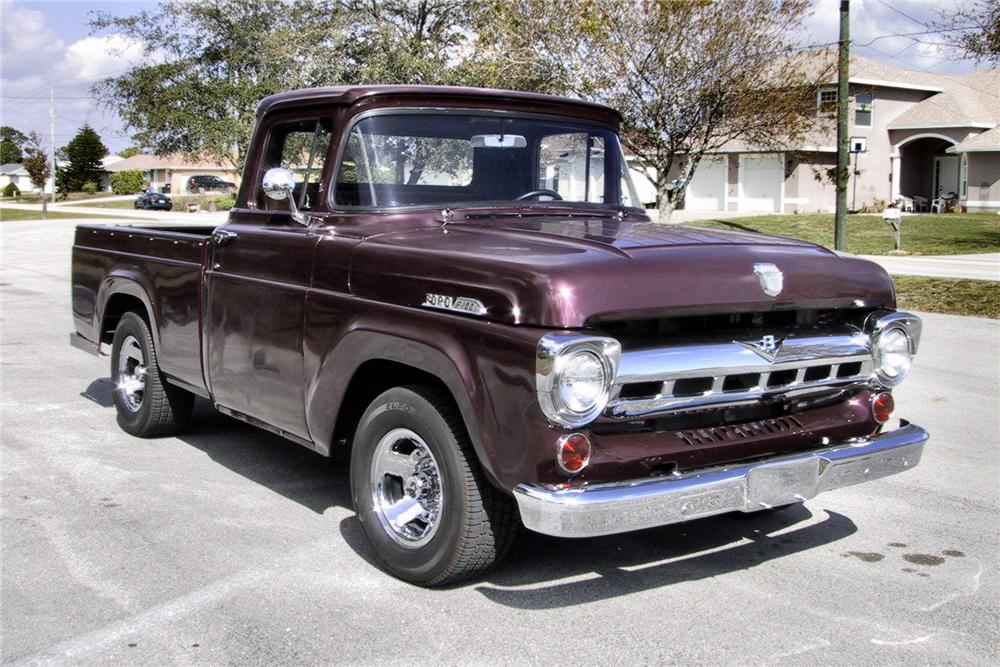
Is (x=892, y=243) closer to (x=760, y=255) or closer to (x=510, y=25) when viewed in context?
(x=510, y=25)

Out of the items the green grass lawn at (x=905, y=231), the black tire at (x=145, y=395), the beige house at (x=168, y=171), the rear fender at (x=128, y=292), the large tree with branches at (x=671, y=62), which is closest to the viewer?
the rear fender at (x=128, y=292)

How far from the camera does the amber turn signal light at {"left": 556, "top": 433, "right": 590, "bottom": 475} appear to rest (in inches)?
139

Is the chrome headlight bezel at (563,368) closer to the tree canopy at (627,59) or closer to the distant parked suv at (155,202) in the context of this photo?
the tree canopy at (627,59)

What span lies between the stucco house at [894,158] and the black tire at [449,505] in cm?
3632

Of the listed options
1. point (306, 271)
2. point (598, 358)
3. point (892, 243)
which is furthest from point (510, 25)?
point (598, 358)

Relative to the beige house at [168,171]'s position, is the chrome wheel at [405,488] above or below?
below

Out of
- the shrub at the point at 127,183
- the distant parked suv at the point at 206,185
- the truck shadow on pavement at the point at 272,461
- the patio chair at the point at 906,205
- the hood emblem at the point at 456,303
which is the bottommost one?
the truck shadow on pavement at the point at 272,461

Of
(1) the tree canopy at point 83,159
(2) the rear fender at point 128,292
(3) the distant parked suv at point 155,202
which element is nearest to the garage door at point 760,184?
(3) the distant parked suv at point 155,202

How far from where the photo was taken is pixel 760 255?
13.5 ft

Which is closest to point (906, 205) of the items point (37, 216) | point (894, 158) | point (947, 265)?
point (894, 158)

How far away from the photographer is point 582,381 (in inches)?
140

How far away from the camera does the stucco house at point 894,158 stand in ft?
127

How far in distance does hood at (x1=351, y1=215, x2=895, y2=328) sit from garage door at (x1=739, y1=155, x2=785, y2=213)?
3810 centimetres

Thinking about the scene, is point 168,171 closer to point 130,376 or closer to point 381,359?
point 130,376
